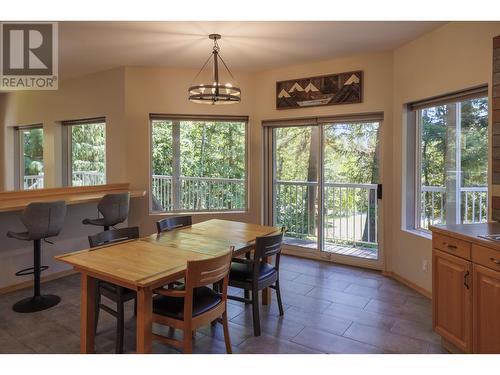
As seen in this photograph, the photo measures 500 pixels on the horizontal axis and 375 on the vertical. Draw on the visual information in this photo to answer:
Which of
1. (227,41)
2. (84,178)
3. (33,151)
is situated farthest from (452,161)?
(33,151)

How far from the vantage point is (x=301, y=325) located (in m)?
2.87

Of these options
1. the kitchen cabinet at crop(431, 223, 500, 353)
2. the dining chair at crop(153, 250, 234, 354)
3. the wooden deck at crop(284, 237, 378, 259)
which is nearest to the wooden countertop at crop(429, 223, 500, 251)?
the kitchen cabinet at crop(431, 223, 500, 353)

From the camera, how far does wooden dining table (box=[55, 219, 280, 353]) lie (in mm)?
2008

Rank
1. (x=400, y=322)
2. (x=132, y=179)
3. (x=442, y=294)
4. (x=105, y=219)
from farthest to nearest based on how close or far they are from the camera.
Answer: (x=132, y=179) → (x=105, y=219) → (x=400, y=322) → (x=442, y=294)

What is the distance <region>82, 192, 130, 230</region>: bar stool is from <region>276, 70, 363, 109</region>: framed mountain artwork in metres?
2.39

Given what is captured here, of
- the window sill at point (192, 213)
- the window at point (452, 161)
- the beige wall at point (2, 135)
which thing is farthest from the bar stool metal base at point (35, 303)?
the beige wall at point (2, 135)

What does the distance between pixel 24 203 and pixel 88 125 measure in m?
2.26

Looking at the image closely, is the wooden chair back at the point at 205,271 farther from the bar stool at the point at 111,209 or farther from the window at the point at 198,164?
the window at the point at 198,164

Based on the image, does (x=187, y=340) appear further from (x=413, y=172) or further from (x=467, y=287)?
(x=413, y=172)

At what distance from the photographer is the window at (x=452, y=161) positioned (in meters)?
3.17

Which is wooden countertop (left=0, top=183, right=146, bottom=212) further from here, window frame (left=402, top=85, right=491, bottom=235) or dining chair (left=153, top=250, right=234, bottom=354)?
window frame (left=402, top=85, right=491, bottom=235)
